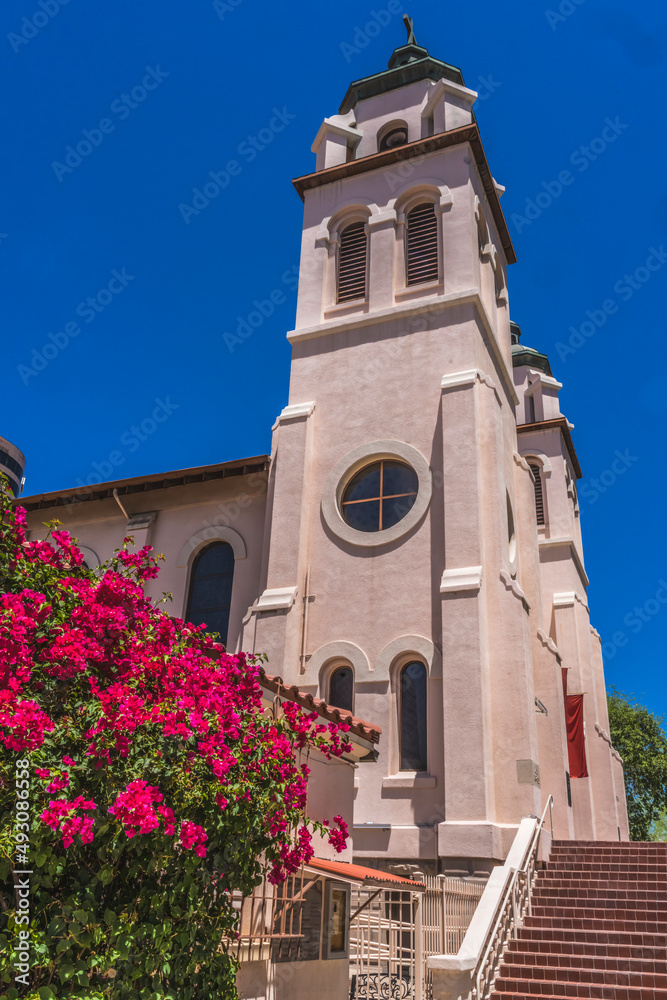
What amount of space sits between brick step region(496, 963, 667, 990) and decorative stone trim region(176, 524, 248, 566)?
35.7ft

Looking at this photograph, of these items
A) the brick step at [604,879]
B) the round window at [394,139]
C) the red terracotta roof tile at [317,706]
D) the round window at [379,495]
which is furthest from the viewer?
the round window at [394,139]

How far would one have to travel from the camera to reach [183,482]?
19.6 meters

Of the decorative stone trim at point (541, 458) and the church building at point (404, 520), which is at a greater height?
the decorative stone trim at point (541, 458)

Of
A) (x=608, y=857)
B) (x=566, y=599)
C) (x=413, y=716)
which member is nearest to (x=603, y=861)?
(x=608, y=857)

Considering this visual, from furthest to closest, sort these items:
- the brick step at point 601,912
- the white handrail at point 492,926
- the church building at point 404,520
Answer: the church building at point 404,520, the brick step at point 601,912, the white handrail at point 492,926

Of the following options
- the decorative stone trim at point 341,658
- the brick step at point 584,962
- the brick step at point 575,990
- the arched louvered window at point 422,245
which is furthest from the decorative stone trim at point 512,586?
the arched louvered window at point 422,245

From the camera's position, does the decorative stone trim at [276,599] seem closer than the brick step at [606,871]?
No

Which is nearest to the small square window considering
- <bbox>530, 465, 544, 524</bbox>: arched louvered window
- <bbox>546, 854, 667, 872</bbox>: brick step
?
<bbox>546, 854, 667, 872</bbox>: brick step

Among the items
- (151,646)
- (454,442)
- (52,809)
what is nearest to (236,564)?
(454,442)

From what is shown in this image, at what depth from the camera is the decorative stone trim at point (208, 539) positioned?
61.0 feet

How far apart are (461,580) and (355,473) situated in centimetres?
387

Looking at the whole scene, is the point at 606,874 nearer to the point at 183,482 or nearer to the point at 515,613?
the point at 515,613

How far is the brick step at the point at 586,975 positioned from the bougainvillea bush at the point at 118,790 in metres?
5.29

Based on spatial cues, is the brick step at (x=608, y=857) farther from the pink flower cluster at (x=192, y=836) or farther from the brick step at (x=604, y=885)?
the pink flower cluster at (x=192, y=836)
